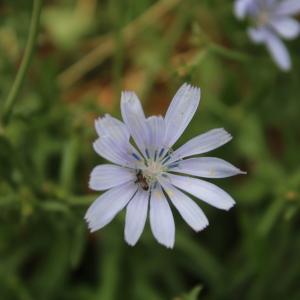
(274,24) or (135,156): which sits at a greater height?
(274,24)

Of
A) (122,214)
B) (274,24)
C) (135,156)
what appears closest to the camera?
(135,156)

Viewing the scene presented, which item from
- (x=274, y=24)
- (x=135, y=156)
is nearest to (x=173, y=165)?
(x=135, y=156)

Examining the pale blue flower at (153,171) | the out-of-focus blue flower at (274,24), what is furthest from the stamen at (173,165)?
the out-of-focus blue flower at (274,24)

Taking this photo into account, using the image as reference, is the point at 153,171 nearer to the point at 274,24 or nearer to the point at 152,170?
the point at 152,170

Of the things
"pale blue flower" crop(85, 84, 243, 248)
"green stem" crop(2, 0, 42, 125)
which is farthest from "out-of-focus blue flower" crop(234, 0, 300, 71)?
"green stem" crop(2, 0, 42, 125)

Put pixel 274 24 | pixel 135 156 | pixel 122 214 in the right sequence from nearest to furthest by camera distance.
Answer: pixel 135 156, pixel 122 214, pixel 274 24

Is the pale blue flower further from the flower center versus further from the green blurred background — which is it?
the green blurred background

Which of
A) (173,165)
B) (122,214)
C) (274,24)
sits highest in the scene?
(274,24)

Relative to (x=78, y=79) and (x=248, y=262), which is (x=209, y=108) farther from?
(x=78, y=79)
